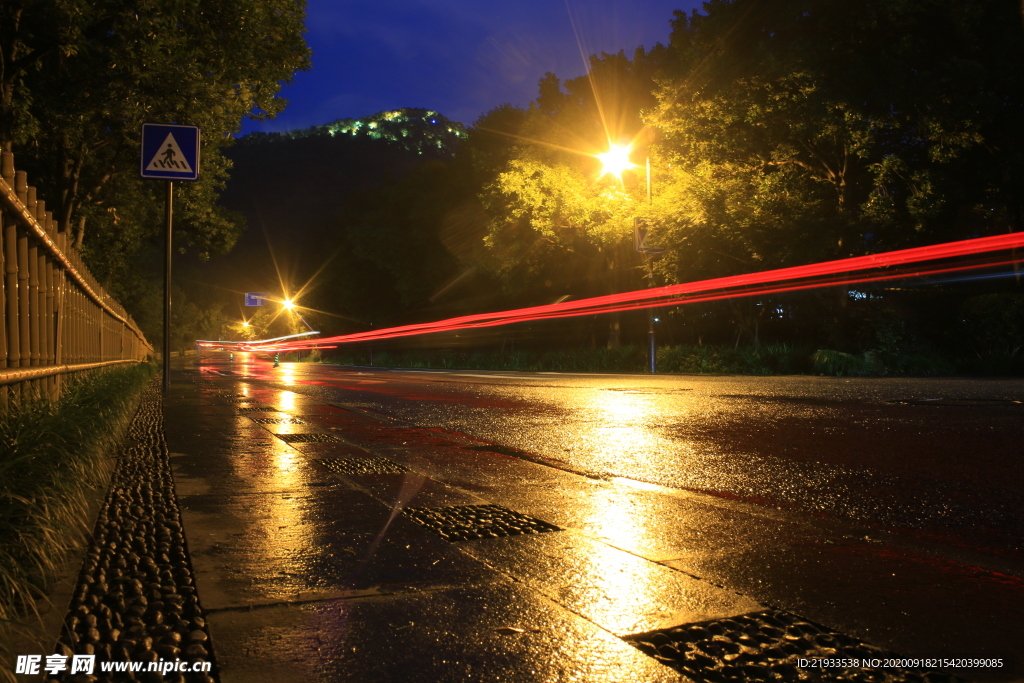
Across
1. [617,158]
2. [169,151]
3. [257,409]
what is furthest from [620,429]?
[617,158]

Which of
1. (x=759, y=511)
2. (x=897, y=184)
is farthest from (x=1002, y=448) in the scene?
(x=897, y=184)

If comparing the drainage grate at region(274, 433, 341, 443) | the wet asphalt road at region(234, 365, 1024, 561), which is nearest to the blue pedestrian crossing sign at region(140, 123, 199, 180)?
the wet asphalt road at region(234, 365, 1024, 561)

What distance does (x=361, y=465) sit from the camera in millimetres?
6668

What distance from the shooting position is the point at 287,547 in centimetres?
390

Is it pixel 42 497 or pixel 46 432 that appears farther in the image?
pixel 46 432

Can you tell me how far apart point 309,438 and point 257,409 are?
4.35 m

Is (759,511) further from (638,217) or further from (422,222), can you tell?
(422,222)

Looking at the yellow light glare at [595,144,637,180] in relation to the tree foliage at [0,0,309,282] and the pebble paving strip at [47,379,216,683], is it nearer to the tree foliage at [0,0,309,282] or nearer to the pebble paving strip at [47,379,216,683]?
the tree foliage at [0,0,309,282]

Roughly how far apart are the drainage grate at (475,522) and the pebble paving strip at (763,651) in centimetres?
156

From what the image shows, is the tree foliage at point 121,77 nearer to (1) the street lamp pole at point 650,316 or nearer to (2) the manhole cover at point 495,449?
(2) the manhole cover at point 495,449

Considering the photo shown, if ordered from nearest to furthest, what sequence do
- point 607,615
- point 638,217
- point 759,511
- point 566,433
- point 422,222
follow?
point 607,615
point 759,511
point 566,433
point 638,217
point 422,222

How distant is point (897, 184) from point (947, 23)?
4492 millimetres

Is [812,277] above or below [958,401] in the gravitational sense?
above

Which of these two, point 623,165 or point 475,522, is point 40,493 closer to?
point 475,522
